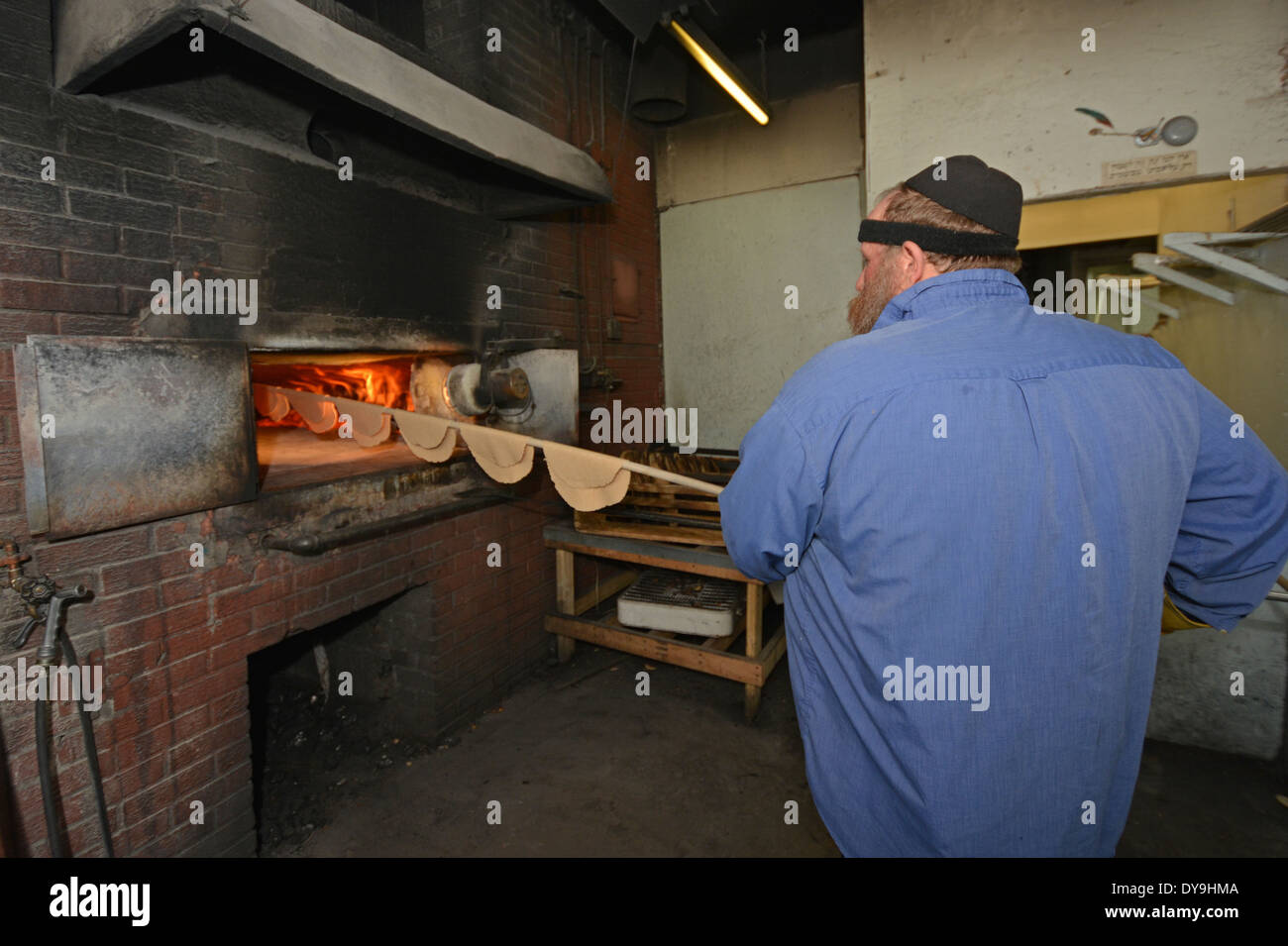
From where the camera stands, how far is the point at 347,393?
4316 mm

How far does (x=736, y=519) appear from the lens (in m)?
1.52

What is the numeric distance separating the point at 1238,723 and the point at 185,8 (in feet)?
18.4

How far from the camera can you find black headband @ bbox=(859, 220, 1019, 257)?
1479mm

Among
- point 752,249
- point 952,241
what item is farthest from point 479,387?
point 752,249

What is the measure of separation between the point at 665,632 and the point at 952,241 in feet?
11.9

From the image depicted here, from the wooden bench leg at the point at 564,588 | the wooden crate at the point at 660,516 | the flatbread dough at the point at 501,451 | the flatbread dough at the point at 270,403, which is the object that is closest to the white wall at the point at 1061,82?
the wooden crate at the point at 660,516

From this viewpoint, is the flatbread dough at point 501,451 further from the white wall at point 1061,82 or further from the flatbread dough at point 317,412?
the white wall at point 1061,82

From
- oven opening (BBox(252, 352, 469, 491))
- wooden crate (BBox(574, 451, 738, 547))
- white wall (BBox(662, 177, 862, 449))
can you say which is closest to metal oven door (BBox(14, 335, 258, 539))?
oven opening (BBox(252, 352, 469, 491))

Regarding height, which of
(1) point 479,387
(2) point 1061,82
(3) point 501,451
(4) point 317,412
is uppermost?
(2) point 1061,82

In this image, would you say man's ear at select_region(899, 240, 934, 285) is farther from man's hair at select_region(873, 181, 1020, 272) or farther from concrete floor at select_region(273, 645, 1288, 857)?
concrete floor at select_region(273, 645, 1288, 857)

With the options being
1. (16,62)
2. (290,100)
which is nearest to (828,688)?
(16,62)

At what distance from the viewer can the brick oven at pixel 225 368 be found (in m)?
2.09

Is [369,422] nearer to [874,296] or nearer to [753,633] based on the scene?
[753,633]

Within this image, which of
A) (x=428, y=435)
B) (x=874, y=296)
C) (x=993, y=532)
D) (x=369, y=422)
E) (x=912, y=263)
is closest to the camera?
(x=993, y=532)
